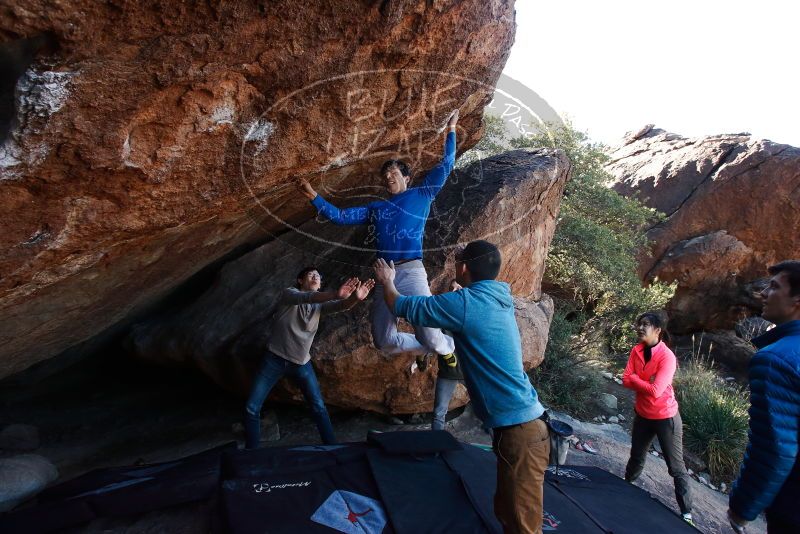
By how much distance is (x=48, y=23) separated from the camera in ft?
7.92

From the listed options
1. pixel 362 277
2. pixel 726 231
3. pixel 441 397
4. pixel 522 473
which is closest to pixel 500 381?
pixel 522 473

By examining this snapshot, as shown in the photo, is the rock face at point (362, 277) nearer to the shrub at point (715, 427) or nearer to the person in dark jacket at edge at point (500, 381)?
the person in dark jacket at edge at point (500, 381)

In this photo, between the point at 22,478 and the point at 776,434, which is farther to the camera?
the point at 22,478

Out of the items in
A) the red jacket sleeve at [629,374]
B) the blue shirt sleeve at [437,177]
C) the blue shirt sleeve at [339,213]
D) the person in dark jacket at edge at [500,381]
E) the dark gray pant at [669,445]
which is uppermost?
the blue shirt sleeve at [437,177]

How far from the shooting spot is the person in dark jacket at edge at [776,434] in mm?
2396

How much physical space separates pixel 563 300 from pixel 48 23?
31.6 ft

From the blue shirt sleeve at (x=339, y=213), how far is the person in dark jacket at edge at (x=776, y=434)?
112 inches

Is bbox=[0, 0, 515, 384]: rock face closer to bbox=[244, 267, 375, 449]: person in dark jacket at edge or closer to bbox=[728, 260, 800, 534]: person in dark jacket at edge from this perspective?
bbox=[244, 267, 375, 449]: person in dark jacket at edge

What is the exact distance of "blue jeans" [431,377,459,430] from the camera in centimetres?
456

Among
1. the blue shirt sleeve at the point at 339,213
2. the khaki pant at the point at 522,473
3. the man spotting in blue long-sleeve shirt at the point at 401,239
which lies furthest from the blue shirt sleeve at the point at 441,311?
the blue shirt sleeve at the point at 339,213

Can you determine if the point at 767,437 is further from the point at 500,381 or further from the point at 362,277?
the point at 362,277

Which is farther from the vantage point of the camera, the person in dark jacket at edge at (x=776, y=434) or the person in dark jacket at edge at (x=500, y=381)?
the person in dark jacket at edge at (x=500, y=381)

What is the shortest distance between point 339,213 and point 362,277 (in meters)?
1.31

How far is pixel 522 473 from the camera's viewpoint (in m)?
2.72
